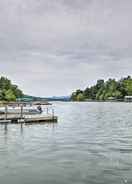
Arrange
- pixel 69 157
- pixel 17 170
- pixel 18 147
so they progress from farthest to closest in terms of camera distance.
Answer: pixel 18 147
pixel 69 157
pixel 17 170

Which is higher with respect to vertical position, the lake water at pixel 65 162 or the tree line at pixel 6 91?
the tree line at pixel 6 91

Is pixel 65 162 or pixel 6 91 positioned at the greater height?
pixel 6 91

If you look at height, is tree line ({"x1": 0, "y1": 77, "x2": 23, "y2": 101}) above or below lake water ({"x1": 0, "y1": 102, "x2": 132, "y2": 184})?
above

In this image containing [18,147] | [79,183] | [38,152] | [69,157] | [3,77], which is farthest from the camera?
[3,77]

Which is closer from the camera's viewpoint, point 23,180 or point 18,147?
point 23,180

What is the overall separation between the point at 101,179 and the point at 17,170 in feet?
18.2

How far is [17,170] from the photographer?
21844 mm

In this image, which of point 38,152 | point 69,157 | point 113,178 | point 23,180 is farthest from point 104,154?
point 23,180

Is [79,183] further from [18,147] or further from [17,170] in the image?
[18,147]

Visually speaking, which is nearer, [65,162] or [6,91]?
[65,162]

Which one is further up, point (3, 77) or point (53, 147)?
point (3, 77)

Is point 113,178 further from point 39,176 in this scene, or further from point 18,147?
point 18,147

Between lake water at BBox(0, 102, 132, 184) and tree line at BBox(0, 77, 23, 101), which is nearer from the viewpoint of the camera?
lake water at BBox(0, 102, 132, 184)

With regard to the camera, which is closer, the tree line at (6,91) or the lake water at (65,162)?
the lake water at (65,162)
